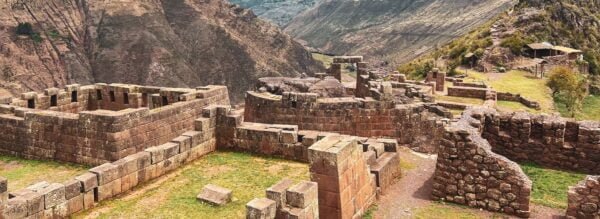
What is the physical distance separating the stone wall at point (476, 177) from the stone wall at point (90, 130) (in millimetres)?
9507

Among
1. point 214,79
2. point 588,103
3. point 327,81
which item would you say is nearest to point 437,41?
point 214,79

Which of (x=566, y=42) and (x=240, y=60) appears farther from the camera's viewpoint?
(x=240, y=60)

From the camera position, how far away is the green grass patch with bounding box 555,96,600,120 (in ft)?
145

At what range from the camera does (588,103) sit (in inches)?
2131

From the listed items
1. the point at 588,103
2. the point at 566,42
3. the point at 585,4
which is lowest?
the point at 588,103

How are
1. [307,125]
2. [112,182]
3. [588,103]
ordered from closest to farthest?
[112,182]
[307,125]
[588,103]

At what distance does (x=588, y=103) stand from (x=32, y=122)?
177ft

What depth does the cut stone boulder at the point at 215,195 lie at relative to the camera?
12.1 metres

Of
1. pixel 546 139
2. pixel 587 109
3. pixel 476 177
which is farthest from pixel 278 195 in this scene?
pixel 587 109

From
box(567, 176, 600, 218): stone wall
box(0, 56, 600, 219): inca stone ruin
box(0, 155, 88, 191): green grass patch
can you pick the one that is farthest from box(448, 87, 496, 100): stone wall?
box(0, 155, 88, 191): green grass patch

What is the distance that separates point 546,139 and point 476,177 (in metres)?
4.40

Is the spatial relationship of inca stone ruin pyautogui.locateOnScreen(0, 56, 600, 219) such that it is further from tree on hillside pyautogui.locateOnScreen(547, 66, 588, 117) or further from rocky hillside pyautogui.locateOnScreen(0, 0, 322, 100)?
rocky hillside pyautogui.locateOnScreen(0, 0, 322, 100)

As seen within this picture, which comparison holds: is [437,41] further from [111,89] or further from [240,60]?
[111,89]

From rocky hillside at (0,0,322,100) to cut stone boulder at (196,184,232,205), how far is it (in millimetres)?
88587
